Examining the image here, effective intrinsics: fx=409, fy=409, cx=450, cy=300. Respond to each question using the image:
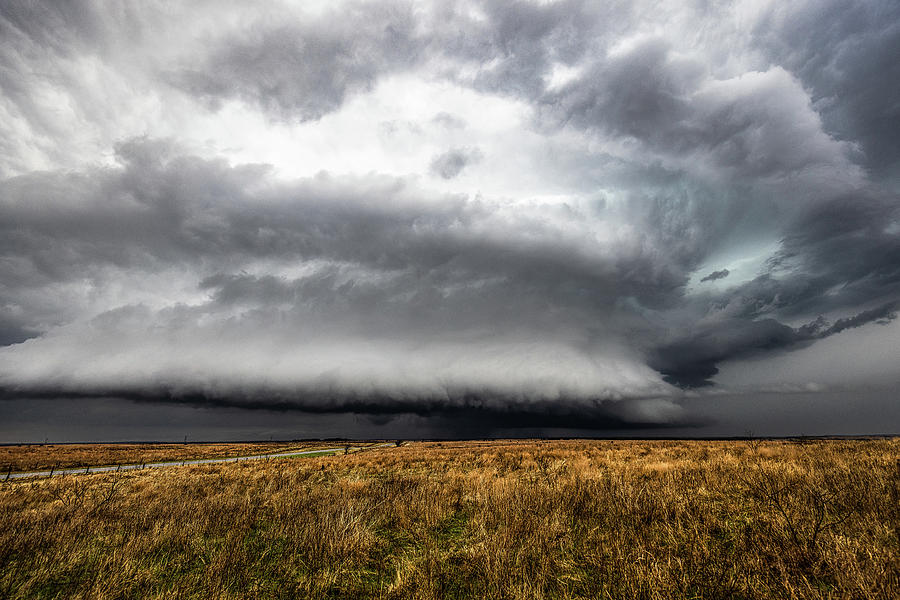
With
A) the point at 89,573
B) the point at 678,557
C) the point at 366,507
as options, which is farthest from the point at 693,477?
the point at 89,573

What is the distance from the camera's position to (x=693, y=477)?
38.0ft

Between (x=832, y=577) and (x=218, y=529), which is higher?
(x=832, y=577)

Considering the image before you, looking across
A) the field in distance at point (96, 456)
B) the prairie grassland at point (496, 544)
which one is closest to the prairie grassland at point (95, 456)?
the field in distance at point (96, 456)

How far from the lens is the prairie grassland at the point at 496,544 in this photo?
4.59 m

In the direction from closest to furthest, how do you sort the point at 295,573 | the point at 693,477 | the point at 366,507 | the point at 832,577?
the point at 832,577, the point at 295,573, the point at 366,507, the point at 693,477

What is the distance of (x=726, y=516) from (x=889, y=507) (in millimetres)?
2271

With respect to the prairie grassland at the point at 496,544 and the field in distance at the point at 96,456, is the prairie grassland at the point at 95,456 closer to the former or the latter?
the field in distance at the point at 96,456

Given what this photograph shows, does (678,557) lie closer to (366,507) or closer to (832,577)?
(832,577)

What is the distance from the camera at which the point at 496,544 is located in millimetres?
5730

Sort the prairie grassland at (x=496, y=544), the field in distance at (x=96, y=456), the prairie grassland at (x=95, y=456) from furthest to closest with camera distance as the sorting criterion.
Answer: the prairie grassland at (x=95, y=456)
the field in distance at (x=96, y=456)
the prairie grassland at (x=496, y=544)

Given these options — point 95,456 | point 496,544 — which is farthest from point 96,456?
point 496,544

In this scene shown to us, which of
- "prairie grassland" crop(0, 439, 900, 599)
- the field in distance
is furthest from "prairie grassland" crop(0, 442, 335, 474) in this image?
"prairie grassland" crop(0, 439, 900, 599)

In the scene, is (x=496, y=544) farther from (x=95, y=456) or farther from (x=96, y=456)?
(x=95, y=456)

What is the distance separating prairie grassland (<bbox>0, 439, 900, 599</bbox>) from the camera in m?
→ 4.59
